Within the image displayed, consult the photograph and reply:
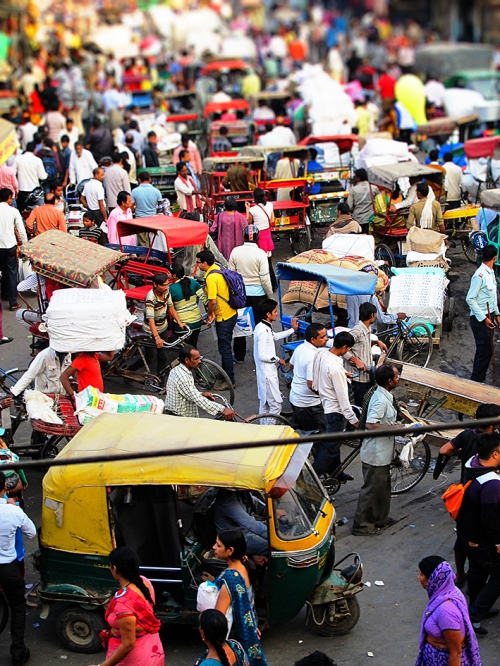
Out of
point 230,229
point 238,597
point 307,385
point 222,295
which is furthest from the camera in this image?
point 230,229

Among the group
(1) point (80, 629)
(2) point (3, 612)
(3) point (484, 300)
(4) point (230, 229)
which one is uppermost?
(4) point (230, 229)

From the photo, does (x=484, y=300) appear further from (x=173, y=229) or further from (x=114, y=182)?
(x=114, y=182)

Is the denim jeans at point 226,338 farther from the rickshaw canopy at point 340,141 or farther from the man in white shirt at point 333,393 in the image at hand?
the rickshaw canopy at point 340,141

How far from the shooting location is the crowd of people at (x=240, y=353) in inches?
241

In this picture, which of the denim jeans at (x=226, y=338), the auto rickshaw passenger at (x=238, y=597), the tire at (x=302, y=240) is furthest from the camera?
the tire at (x=302, y=240)

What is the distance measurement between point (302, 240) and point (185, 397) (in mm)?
6679

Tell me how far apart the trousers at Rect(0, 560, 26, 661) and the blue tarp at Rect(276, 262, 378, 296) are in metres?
4.85

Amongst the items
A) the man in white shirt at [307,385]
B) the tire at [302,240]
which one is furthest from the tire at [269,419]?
the tire at [302,240]

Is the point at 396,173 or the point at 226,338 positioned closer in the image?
the point at 226,338

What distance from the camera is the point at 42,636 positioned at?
7.53m

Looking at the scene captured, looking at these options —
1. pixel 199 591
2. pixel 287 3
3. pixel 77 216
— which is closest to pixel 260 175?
pixel 77 216

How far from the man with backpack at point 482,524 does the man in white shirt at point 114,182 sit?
371 inches

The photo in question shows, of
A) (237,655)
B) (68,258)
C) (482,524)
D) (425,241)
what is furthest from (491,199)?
(237,655)

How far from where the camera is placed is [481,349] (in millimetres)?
11148
